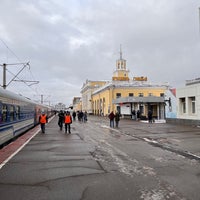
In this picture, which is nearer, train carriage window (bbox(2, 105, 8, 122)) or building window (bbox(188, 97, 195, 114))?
train carriage window (bbox(2, 105, 8, 122))

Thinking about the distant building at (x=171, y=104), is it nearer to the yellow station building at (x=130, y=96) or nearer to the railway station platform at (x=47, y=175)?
the yellow station building at (x=130, y=96)

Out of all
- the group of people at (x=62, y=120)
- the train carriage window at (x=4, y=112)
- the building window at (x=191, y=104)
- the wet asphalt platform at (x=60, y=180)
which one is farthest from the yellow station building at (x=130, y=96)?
the wet asphalt platform at (x=60, y=180)

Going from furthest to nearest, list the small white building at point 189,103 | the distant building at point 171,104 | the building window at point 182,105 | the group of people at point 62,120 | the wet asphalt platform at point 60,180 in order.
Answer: the distant building at point 171,104, the building window at point 182,105, the small white building at point 189,103, the group of people at point 62,120, the wet asphalt platform at point 60,180

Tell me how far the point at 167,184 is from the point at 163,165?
250cm

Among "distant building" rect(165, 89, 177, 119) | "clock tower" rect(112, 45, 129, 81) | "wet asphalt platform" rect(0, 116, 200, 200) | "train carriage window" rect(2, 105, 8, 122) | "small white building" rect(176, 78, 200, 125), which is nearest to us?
"wet asphalt platform" rect(0, 116, 200, 200)

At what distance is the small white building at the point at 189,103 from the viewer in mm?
30172

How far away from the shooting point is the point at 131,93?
73.9 meters

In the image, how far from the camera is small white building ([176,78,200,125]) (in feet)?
99.0

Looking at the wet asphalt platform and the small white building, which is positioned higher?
the small white building

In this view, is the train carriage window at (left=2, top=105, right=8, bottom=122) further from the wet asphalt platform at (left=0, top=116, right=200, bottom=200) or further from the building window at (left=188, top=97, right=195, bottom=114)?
the building window at (left=188, top=97, right=195, bottom=114)

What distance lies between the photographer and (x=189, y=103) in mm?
32344

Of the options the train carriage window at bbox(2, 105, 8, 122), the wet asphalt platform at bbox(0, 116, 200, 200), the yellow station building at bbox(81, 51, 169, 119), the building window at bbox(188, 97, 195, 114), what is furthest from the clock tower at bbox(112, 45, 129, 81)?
the wet asphalt platform at bbox(0, 116, 200, 200)

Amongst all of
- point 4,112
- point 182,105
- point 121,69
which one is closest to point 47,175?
point 4,112

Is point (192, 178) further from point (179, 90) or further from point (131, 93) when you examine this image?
point (131, 93)
